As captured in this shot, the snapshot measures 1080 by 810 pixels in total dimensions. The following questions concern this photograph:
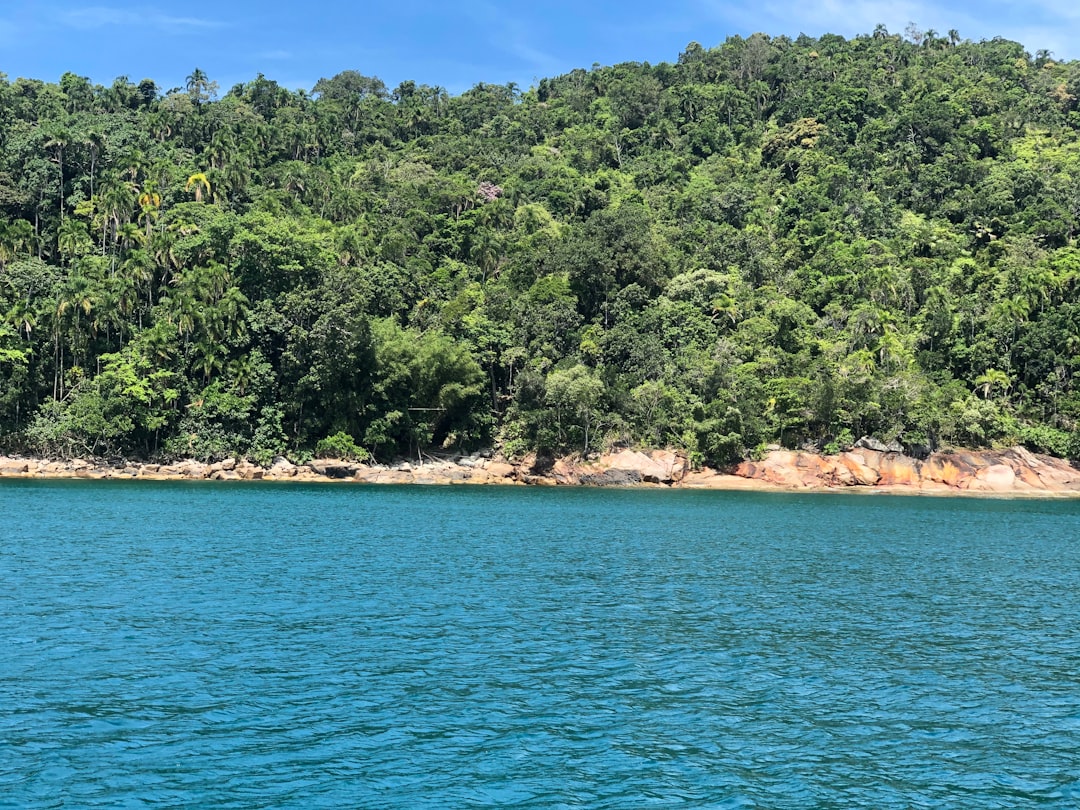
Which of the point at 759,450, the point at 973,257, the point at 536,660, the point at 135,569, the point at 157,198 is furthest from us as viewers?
the point at 973,257

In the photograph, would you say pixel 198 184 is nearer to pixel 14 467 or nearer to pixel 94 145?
pixel 94 145

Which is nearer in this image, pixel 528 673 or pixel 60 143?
pixel 528 673

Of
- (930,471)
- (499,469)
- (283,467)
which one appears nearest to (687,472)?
(499,469)

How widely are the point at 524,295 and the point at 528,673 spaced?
69.9 metres

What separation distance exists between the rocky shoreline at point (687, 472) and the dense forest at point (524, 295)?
1547 millimetres

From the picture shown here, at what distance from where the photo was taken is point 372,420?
77188mm

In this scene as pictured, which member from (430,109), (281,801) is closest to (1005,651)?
(281,801)

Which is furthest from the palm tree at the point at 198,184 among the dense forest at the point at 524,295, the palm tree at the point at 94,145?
the palm tree at the point at 94,145

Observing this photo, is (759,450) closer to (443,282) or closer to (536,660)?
(443,282)

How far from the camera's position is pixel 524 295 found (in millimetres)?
87125

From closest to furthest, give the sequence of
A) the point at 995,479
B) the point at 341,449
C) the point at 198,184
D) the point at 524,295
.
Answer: the point at 995,479 → the point at 341,449 → the point at 524,295 → the point at 198,184

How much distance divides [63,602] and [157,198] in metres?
71.8

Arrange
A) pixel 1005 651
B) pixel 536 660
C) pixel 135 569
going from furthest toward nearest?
1. pixel 135 569
2. pixel 1005 651
3. pixel 536 660

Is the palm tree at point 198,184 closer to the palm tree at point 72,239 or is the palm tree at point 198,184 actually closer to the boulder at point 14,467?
the palm tree at point 72,239
